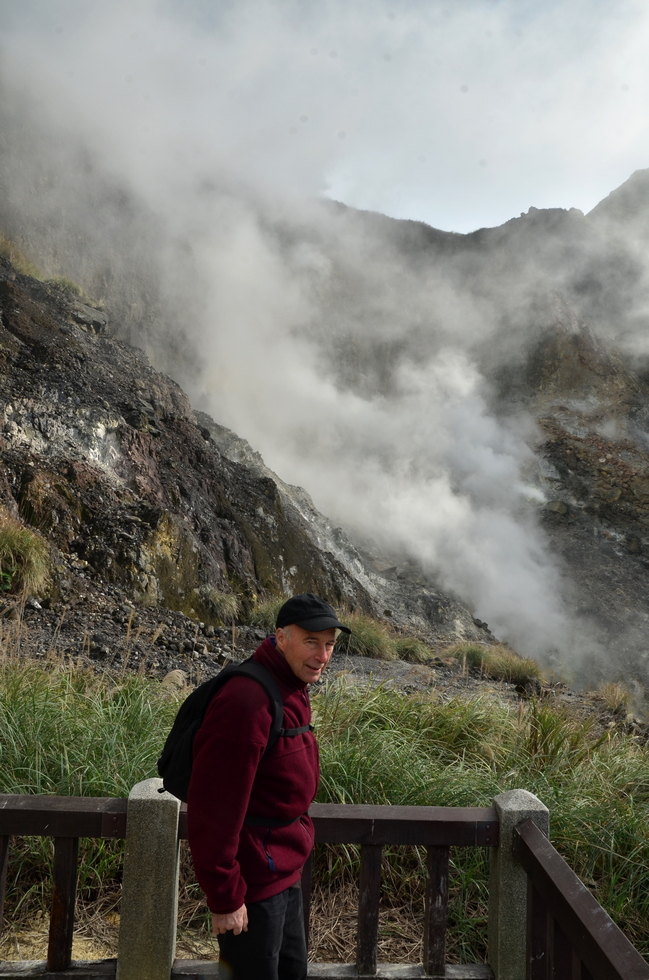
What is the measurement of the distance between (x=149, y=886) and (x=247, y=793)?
3.09ft

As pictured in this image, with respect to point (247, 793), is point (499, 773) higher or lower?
lower

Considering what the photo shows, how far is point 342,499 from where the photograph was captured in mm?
26250

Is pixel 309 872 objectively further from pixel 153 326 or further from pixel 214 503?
pixel 153 326

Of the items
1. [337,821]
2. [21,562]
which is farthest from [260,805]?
[21,562]

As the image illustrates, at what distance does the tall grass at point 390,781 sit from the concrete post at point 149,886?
0.66m

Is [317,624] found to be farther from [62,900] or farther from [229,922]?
[62,900]

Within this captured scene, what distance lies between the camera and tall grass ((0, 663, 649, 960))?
271 centimetres

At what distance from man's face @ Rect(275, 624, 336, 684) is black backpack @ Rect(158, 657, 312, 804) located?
0.28 ft

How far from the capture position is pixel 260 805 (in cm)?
161

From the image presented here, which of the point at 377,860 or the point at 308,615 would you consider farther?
the point at 377,860

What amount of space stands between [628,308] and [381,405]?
17413 millimetres

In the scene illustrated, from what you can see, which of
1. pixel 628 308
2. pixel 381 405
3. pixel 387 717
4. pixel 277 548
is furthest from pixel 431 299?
pixel 387 717

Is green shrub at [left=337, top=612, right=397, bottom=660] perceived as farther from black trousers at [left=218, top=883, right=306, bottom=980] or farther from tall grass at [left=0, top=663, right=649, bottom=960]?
black trousers at [left=218, top=883, right=306, bottom=980]

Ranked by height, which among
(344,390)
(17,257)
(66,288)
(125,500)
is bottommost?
(125,500)
